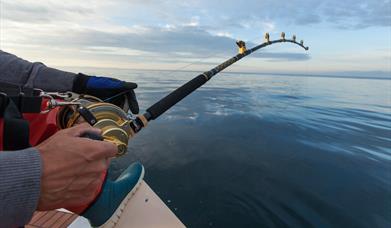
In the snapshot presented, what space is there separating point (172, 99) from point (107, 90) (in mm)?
517

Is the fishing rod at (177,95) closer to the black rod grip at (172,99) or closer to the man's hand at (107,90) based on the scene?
the black rod grip at (172,99)

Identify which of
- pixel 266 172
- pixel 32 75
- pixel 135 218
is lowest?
pixel 266 172

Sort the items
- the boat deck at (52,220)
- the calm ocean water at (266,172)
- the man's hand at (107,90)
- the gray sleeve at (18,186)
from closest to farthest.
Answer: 1. the gray sleeve at (18,186)
2. the man's hand at (107,90)
3. the boat deck at (52,220)
4. the calm ocean water at (266,172)

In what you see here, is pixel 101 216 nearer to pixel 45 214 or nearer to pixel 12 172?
pixel 45 214

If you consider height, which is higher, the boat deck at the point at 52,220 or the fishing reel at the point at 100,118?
the fishing reel at the point at 100,118

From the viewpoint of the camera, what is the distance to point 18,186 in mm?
797

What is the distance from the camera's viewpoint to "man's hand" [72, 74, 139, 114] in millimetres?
2068

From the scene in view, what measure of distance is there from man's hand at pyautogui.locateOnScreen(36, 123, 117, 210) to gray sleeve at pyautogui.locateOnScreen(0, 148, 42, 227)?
25 mm

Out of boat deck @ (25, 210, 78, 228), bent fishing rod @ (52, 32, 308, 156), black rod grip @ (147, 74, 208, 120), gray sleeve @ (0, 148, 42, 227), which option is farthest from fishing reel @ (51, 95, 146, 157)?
boat deck @ (25, 210, 78, 228)

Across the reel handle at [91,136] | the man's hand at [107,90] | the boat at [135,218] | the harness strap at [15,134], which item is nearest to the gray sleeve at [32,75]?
the man's hand at [107,90]

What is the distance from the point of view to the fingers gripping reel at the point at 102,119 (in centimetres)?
128

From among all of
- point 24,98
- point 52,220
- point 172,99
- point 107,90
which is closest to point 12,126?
point 24,98

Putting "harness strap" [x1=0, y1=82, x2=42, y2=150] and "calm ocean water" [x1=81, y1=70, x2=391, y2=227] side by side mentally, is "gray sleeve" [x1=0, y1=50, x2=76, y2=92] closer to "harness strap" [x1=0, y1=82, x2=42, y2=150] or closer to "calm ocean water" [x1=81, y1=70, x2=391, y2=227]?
"harness strap" [x1=0, y1=82, x2=42, y2=150]

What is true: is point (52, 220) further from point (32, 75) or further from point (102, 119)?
point (102, 119)
